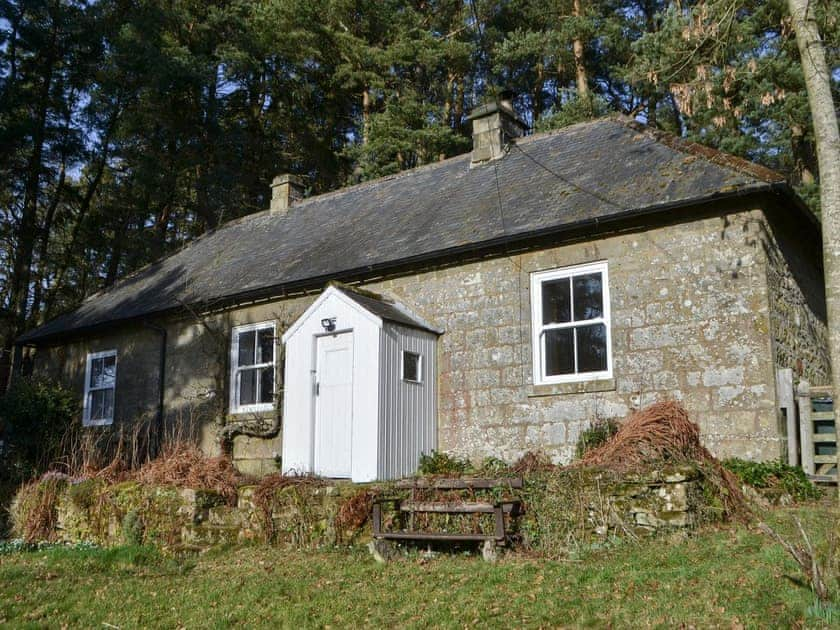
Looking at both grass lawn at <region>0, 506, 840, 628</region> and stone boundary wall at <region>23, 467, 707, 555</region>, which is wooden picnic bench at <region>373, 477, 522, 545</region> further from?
grass lawn at <region>0, 506, 840, 628</region>

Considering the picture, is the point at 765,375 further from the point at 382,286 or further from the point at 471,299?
the point at 382,286

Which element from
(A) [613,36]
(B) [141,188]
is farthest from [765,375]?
(B) [141,188]

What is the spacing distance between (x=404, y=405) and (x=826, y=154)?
6739mm

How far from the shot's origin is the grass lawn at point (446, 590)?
620 cm

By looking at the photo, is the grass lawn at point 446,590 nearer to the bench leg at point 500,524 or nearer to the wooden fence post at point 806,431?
the bench leg at point 500,524

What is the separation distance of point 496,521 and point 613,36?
67.8ft

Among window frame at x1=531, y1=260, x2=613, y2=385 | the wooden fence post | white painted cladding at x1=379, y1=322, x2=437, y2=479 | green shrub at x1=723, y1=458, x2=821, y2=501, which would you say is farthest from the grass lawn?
window frame at x1=531, y1=260, x2=613, y2=385

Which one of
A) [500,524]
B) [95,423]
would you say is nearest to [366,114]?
[95,423]

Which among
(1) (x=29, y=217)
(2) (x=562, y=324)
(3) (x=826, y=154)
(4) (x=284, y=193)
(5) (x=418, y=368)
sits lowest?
(5) (x=418, y=368)

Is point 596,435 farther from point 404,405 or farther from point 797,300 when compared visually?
point 797,300

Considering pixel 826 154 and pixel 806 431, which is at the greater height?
pixel 826 154

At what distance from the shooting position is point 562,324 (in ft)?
39.0

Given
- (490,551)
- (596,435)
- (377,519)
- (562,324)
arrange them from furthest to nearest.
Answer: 1. (562,324)
2. (596,435)
3. (377,519)
4. (490,551)

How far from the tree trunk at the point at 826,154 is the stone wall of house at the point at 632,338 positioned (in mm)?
2272
